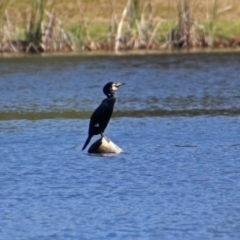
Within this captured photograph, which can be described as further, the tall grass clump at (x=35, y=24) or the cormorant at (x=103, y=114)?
the tall grass clump at (x=35, y=24)

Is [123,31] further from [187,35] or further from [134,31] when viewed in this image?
[187,35]

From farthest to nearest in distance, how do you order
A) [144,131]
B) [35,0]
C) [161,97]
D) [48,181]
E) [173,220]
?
[35,0] < [161,97] < [144,131] < [48,181] < [173,220]

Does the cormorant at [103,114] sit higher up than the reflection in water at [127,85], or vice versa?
the cormorant at [103,114]

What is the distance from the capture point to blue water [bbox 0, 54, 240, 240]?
9.21 meters

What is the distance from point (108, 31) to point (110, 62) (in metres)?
3.93

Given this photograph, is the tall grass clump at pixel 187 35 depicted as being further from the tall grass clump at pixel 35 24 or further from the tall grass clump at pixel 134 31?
the tall grass clump at pixel 35 24

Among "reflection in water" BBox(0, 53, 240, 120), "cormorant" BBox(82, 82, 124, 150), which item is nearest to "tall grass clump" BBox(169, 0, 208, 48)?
"reflection in water" BBox(0, 53, 240, 120)

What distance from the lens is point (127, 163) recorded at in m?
12.3

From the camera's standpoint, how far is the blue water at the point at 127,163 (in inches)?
363

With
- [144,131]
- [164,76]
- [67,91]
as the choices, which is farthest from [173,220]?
[164,76]

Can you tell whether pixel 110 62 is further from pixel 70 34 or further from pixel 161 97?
pixel 161 97

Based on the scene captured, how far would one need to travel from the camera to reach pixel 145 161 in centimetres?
1238

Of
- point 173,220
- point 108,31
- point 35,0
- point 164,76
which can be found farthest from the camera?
point 108,31

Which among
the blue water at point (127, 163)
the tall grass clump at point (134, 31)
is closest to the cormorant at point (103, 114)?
the blue water at point (127, 163)
